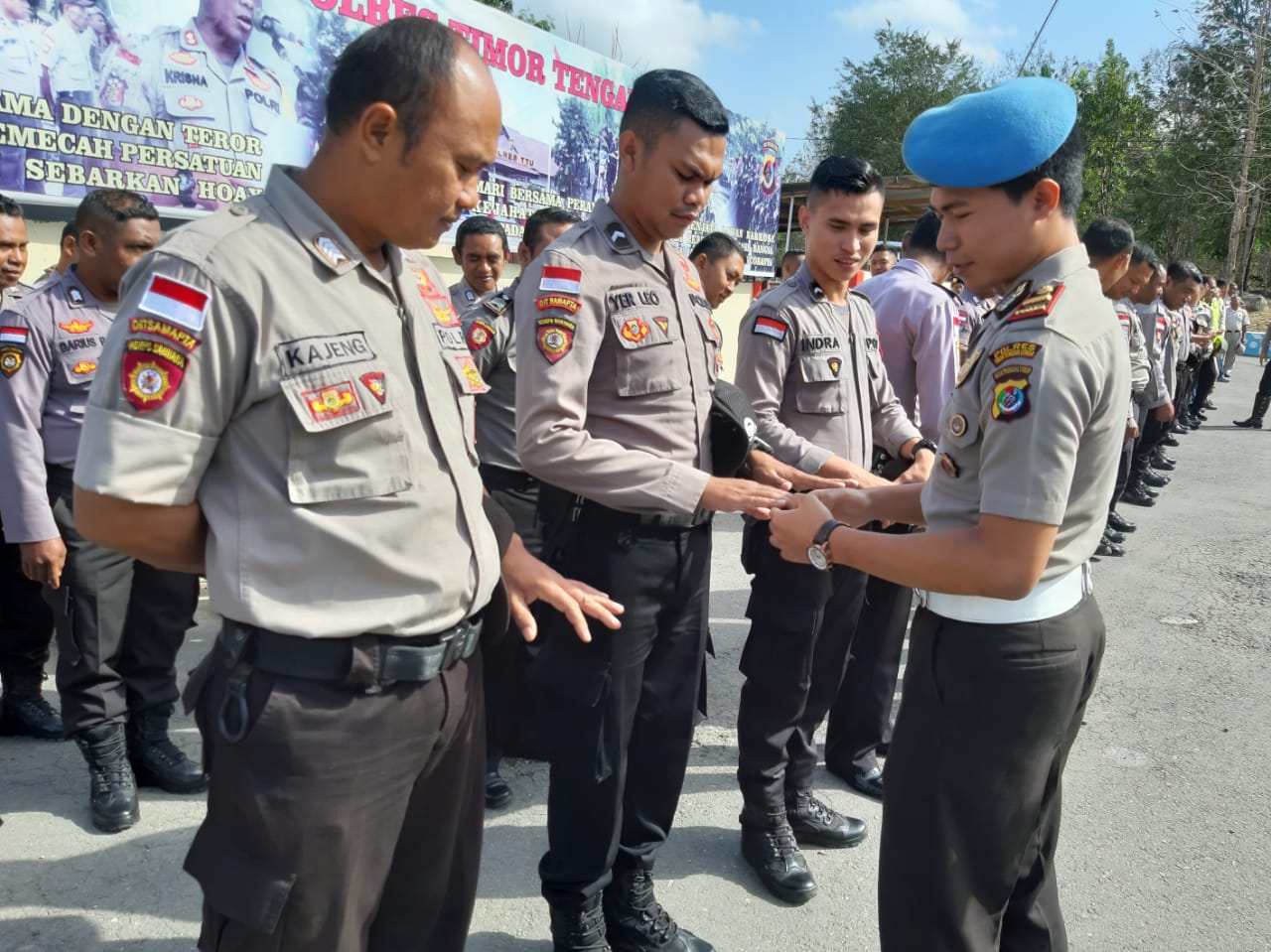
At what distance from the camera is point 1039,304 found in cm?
154

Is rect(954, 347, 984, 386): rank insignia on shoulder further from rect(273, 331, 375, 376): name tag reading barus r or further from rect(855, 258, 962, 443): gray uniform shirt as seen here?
rect(855, 258, 962, 443): gray uniform shirt

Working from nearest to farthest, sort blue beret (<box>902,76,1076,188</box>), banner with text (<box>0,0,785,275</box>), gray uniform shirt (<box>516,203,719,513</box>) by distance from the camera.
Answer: blue beret (<box>902,76,1076,188</box>) < gray uniform shirt (<box>516,203,719,513</box>) < banner with text (<box>0,0,785,275</box>)

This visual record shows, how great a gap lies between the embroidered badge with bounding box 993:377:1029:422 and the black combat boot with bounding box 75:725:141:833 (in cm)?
279

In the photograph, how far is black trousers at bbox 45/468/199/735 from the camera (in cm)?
284

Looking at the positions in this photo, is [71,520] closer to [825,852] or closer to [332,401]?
[332,401]

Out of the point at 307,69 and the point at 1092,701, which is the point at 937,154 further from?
the point at 307,69

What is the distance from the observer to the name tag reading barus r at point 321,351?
1245mm

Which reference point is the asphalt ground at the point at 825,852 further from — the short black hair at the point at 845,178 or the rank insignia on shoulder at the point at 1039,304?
the short black hair at the point at 845,178

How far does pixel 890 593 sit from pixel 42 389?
9.93 ft

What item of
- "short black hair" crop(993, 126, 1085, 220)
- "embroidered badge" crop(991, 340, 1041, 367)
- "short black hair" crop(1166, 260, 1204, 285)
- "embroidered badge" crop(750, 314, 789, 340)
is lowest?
"embroidered badge" crop(991, 340, 1041, 367)

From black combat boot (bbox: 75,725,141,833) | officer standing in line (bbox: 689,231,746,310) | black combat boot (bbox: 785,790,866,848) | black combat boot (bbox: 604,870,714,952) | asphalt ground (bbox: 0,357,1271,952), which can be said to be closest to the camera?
black combat boot (bbox: 604,870,714,952)

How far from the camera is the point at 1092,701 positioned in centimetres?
408

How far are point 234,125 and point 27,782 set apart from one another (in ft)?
11.2

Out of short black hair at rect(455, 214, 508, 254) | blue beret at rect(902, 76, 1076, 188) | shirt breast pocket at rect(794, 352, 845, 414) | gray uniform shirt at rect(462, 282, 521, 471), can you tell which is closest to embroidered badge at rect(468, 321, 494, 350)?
gray uniform shirt at rect(462, 282, 521, 471)
